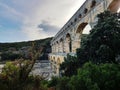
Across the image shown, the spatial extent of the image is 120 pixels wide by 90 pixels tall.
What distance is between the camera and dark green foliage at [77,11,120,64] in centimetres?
1062

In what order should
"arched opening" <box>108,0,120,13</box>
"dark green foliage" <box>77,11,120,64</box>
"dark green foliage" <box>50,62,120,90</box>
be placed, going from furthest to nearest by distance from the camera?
"arched opening" <box>108,0,120,13</box>
"dark green foliage" <box>77,11,120,64</box>
"dark green foliage" <box>50,62,120,90</box>

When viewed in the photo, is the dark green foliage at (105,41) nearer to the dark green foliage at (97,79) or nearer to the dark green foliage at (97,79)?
the dark green foliage at (97,79)

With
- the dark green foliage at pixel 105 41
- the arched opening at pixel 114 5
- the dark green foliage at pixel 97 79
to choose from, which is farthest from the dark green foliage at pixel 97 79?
the arched opening at pixel 114 5

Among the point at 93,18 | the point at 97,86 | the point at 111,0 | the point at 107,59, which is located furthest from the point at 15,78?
the point at 93,18

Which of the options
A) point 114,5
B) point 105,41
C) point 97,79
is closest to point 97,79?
point 97,79

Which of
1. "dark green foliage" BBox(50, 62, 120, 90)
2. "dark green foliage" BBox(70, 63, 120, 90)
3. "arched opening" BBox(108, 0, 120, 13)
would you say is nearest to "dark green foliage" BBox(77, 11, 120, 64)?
"dark green foliage" BBox(50, 62, 120, 90)

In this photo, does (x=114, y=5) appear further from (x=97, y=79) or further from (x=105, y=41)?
(x=97, y=79)

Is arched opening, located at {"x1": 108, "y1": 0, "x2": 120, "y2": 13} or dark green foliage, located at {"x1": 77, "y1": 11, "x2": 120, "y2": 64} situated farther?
arched opening, located at {"x1": 108, "y1": 0, "x2": 120, "y2": 13}

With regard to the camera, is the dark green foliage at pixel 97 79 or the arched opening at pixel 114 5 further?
the arched opening at pixel 114 5

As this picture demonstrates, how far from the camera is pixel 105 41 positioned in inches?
432

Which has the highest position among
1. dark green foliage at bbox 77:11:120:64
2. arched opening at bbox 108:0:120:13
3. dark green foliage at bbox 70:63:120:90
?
arched opening at bbox 108:0:120:13

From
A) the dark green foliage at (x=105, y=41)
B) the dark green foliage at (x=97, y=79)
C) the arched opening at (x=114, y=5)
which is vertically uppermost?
the arched opening at (x=114, y=5)

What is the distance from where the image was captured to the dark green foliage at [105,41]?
10.6 m

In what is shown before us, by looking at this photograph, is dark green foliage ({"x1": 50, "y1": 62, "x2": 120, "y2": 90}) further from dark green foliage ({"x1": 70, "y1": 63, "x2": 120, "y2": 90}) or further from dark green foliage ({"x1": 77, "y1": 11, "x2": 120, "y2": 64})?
dark green foliage ({"x1": 77, "y1": 11, "x2": 120, "y2": 64})
